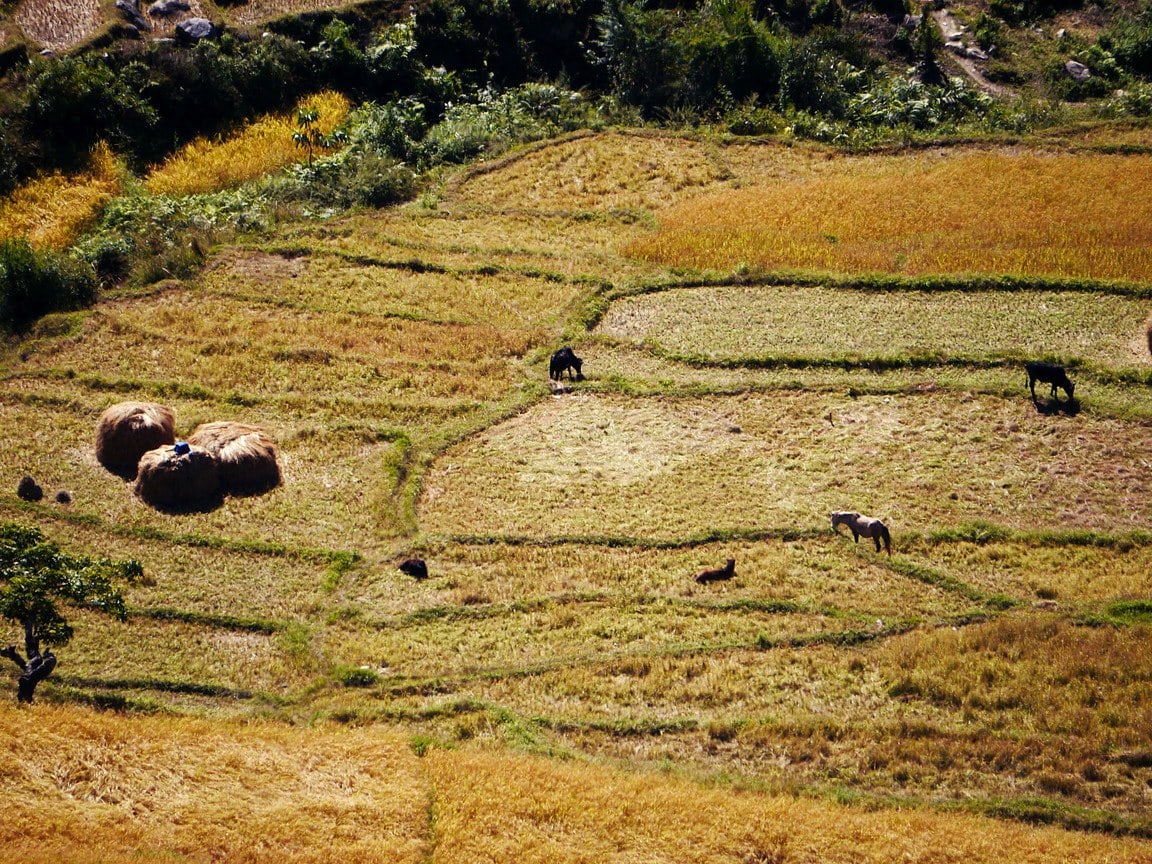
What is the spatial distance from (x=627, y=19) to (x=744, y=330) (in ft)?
62.3

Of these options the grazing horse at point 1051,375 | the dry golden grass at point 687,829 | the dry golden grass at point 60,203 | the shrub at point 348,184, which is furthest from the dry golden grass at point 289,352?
the dry golden grass at point 687,829

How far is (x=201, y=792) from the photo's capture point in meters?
16.5

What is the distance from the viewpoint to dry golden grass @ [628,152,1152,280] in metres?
33.0

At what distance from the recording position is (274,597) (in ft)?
72.3

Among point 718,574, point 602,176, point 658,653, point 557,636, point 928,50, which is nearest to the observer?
point 658,653

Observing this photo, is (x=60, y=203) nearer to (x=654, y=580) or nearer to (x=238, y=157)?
(x=238, y=157)

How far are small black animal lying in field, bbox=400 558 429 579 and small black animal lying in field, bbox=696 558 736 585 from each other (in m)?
5.27

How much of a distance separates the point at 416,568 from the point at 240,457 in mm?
5173

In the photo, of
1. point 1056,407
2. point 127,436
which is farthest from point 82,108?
point 1056,407

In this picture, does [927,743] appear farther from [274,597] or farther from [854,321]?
[854,321]

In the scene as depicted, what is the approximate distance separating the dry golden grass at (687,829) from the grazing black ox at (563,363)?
13138 millimetres

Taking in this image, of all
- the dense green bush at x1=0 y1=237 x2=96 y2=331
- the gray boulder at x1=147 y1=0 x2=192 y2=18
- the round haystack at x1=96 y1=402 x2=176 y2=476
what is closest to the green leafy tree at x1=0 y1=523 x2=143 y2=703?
the round haystack at x1=96 y1=402 x2=176 y2=476

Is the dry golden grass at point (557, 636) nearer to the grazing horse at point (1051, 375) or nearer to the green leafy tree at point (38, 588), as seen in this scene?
the green leafy tree at point (38, 588)

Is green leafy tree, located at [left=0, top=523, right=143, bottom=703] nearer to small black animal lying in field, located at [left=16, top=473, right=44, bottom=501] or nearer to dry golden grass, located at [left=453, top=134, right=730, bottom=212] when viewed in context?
small black animal lying in field, located at [left=16, top=473, right=44, bottom=501]
